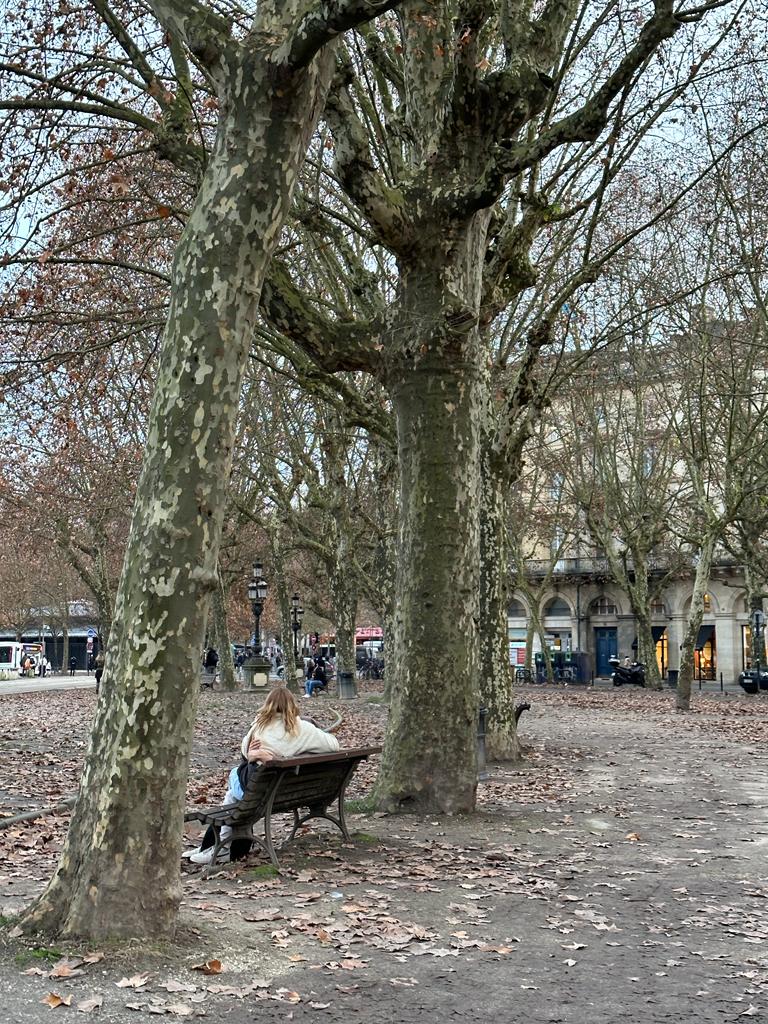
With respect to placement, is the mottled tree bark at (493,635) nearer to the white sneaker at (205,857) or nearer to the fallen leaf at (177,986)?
the white sneaker at (205,857)

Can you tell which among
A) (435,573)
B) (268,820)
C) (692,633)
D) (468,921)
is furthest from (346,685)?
(468,921)

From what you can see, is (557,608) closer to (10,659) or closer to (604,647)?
(604,647)

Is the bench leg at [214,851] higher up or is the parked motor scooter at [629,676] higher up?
the parked motor scooter at [629,676]

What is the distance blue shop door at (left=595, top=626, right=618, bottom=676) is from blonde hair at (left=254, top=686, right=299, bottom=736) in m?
54.7

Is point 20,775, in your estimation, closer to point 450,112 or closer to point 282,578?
point 450,112

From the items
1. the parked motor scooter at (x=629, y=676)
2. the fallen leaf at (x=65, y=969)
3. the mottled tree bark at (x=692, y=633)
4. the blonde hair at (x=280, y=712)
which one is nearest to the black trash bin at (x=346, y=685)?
the mottled tree bark at (x=692, y=633)

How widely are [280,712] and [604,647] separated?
5522 cm

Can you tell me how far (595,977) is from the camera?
5.22 m

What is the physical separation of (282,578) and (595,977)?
100 feet

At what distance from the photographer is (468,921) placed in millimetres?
6234

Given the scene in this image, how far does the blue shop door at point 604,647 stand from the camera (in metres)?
60.9

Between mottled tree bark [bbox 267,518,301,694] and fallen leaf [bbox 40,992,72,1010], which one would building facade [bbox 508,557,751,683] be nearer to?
mottled tree bark [bbox 267,518,301,694]

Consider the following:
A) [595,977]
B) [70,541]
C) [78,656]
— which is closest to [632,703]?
[70,541]

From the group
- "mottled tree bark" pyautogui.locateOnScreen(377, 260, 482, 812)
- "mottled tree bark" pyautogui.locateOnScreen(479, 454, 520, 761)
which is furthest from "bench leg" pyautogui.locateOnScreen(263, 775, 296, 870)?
"mottled tree bark" pyautogui.locateOnScreen(479, 454, 520, 761)
